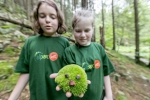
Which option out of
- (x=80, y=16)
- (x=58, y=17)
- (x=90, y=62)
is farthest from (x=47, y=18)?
(x=90, y=62)

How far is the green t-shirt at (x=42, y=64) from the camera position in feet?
4.68

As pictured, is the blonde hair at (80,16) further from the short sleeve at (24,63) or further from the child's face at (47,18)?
the short sleeve at (24,63)

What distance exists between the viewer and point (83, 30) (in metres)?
1.44

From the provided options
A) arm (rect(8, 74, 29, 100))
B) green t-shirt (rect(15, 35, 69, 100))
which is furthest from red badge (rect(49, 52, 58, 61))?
arm (rect(8, 74, 29, 100))

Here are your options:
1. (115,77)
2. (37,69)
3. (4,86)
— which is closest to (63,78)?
(37,69)

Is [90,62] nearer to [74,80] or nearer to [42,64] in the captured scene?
[74,80]

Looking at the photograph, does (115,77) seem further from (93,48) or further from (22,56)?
(22,56)

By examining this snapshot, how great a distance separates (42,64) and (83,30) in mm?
524

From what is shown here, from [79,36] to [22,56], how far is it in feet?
2.07

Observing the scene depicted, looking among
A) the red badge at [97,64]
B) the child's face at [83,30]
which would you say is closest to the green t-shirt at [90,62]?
the red badge at [97,64]

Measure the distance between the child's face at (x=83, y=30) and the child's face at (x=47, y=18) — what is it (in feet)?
0.77

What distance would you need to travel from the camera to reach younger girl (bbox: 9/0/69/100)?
1432 mm

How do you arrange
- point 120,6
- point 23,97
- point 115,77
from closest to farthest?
point 23,97 → point 115,77 → point 120,6

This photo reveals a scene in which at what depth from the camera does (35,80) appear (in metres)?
1.45
